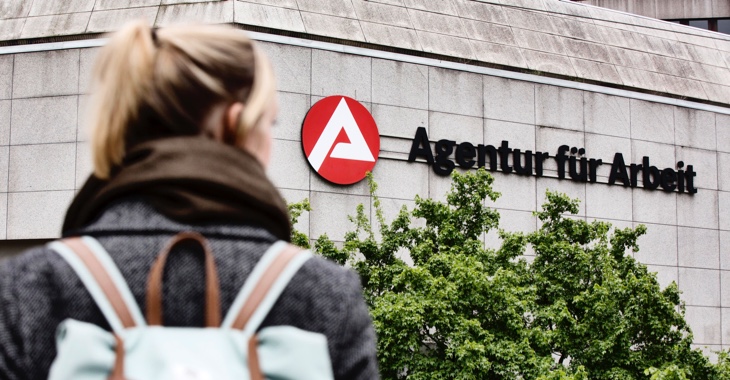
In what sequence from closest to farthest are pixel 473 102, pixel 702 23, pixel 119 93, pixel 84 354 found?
pixel 84 354 < pixel 119 93 < pixel 473 102 < pixel 702 23

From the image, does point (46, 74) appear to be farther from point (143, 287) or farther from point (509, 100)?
point (143, 287)

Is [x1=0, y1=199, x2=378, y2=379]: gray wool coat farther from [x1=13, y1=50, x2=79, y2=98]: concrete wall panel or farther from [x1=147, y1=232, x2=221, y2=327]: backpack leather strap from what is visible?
[x1=13, y1=50, x2=79, y2=98]: concrete wall panel

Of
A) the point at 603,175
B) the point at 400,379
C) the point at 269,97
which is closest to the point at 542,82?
the point at 603,175

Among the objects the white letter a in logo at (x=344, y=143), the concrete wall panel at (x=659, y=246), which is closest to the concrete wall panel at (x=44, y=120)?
the white letter a in logo at (x=344, y=143)

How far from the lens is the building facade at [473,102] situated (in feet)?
65.4

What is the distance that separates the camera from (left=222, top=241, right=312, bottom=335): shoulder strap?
67.2 inches

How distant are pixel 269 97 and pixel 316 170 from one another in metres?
17.9

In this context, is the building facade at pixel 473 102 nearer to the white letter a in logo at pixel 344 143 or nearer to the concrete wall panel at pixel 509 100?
the concrete wall panel at pixel 509 100

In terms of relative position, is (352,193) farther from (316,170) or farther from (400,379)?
(400,379)

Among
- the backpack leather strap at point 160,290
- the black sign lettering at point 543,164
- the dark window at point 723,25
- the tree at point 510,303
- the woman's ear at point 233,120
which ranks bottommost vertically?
the tree at point 510,303

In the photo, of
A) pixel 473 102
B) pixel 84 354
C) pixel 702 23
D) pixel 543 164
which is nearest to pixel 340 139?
pixel 473 102

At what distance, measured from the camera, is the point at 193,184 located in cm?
177

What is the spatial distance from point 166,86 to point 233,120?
0.13 meters


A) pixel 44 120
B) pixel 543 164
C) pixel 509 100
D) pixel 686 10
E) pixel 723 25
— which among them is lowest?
pixel 543 164
